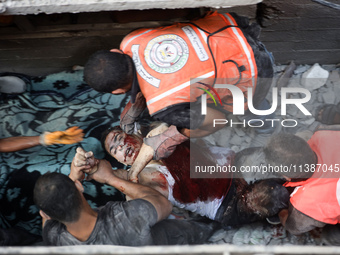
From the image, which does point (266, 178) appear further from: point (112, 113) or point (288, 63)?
point (112, 113)

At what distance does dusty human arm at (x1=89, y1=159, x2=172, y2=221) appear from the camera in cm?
265

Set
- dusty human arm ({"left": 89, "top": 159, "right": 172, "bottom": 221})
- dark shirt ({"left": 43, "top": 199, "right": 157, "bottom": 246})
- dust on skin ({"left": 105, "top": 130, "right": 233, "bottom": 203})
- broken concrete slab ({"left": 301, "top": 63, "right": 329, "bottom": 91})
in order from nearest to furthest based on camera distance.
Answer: dark shirt ({"left": 43, "top": 199, "right": 157, "bottom": 246}) < dusty human arm ({"left": 89, "top": 159, "right": 172, "bottom": 221}) < dust on skin ({"left": 105, "top": 130, "right": 233, "bottom": 203}) < broken concrete slab ({"left": 301, "top": 63, "right": 329, "bottom": 91})

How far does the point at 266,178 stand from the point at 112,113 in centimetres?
155

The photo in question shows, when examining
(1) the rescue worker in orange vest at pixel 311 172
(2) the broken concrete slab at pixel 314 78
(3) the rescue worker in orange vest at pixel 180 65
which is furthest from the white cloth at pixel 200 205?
(2) the broken concrete slab at pixel 314 78

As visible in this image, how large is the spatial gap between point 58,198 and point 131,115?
1.05m

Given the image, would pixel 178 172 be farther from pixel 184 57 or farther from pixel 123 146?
pixel 184 57

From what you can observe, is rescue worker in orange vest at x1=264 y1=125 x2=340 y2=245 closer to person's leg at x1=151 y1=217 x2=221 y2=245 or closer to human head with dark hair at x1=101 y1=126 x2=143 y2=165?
person's leg at x1=151 y1=217 x2=221 y2=245

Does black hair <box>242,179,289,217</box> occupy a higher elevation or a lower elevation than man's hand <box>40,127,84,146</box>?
lower

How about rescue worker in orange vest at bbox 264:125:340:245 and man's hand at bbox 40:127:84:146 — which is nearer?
rescue worker in orange vest at bbox 264:125:340:245

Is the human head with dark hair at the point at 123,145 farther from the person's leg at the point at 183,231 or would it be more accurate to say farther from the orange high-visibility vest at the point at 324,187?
the orange high-visibility vest at the point at 324,187

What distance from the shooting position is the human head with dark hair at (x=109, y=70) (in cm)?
243

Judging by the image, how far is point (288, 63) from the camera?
3814 millimetres

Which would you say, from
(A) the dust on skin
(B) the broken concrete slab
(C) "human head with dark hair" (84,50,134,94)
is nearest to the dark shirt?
(A) the dust on skin

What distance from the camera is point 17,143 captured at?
3.15m
